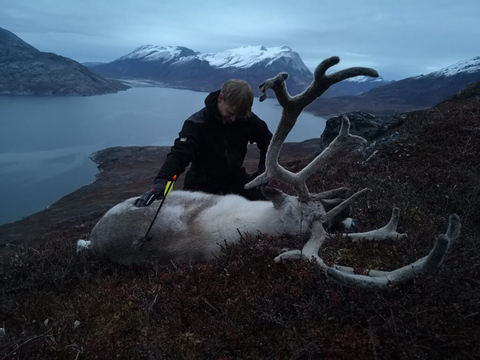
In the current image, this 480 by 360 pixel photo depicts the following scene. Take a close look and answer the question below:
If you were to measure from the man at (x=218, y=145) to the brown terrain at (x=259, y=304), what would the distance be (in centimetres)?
136

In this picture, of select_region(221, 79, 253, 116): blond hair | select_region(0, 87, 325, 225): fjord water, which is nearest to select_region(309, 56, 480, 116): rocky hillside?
select_region(0, 87, 325, 225): fjord water

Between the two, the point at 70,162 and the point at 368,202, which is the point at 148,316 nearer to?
the point at 368,202

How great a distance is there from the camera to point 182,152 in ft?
16.4

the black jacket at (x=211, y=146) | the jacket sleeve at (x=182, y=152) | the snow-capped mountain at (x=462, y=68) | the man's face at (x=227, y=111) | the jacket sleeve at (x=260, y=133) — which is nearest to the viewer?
the jacket sleeve at (x=182, y=152)

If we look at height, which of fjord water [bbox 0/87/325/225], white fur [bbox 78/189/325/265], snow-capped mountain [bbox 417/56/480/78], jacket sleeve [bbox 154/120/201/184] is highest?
snow-capped mountain [bbox 417/56/480/78]

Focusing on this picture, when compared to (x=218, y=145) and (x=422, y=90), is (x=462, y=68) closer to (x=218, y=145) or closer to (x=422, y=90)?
(x=422, y=90)

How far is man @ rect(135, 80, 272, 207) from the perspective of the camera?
4754 millimetres

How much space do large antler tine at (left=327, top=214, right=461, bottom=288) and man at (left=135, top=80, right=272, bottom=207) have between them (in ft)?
8.48

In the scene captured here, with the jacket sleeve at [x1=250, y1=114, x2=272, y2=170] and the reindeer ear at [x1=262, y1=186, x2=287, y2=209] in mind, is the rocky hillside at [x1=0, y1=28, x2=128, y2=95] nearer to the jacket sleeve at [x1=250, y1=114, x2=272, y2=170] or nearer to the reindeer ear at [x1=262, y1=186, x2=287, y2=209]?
the jacket sleeve at [x1=250, y1=114, x2=272, y2=170]

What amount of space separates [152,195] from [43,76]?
143429 millimetres

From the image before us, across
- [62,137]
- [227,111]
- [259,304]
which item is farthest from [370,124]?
[62,137]

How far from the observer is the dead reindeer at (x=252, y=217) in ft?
13.0

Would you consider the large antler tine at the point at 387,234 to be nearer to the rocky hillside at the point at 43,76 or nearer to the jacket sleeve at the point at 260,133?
the jacket sleeve at the point at 260,133

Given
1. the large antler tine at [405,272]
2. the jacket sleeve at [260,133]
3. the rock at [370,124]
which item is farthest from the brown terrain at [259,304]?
the rock at [370,124]
